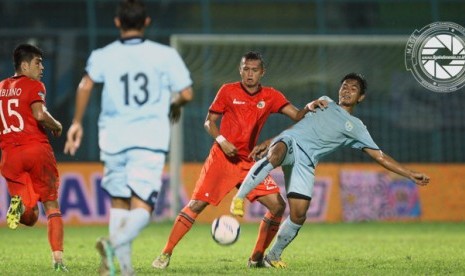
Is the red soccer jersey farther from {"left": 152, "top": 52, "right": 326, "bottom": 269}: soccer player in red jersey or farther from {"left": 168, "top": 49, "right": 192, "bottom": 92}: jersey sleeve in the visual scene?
{"left": 168, "top": 49, "right": 192, "bottom": 92}: jersey sleeve

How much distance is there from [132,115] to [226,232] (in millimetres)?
1872

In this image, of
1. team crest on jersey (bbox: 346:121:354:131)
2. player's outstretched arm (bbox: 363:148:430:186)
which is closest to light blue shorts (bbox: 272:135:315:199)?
team crest on jersey (bbox: 346:121:354:131)

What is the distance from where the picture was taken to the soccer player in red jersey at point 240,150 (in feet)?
31.4

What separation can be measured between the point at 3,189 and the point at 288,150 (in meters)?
10.1

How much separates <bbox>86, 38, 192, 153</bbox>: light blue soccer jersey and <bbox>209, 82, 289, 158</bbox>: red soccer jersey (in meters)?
2.60

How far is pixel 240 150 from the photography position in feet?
32.1

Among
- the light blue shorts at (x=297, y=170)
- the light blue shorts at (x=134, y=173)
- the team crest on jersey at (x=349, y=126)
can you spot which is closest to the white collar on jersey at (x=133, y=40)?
the light blue shorts at (x=134, y=173)

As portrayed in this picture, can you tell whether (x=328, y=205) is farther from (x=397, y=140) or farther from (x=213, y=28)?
(x=213, y=28)

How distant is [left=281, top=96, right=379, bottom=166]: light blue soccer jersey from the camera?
9.60m

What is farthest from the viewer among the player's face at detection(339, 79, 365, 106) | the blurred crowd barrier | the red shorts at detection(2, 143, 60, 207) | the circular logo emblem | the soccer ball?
the circular logo emblem

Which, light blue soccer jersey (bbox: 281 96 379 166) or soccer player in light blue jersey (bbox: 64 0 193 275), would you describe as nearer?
soccer player in light blue jersey (bbox: 64 0 193 275)

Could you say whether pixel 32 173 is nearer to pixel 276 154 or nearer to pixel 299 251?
pixel 276 154

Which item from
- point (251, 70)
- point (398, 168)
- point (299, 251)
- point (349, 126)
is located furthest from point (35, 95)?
point (299, 251)

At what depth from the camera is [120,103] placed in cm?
717
